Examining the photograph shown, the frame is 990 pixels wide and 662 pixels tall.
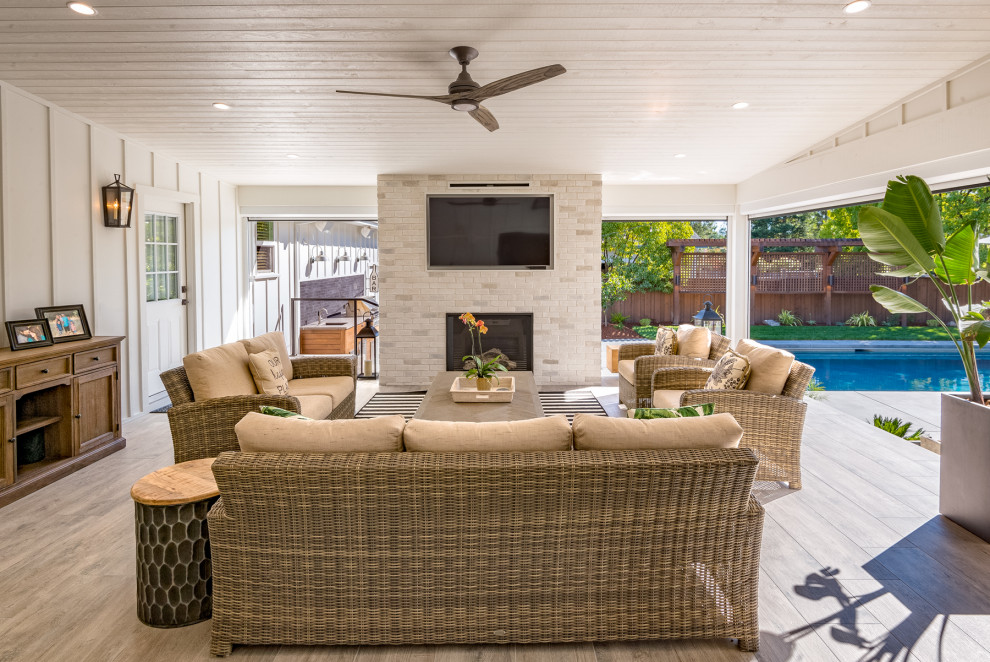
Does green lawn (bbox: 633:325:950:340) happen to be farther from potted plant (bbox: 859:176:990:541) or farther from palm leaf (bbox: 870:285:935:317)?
potted plant (bbox: 859:176:990:541)

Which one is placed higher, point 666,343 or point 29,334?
point 29,334

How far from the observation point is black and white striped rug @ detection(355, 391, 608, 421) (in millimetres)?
6012

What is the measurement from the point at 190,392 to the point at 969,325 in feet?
13.8

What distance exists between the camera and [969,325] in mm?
3078

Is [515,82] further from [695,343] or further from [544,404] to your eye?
[544,404]

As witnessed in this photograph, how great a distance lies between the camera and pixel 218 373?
387 cm

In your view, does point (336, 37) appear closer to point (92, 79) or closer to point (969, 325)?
point (92, 79)

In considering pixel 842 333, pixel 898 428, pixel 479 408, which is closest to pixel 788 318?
pixel 842 333

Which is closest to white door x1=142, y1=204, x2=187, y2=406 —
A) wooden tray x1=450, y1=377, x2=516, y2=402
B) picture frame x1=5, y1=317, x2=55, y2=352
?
picture frame x1=5, y1=317, x2=55, y2=352

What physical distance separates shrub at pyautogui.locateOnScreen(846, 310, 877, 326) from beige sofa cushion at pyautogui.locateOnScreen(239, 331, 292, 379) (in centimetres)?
839

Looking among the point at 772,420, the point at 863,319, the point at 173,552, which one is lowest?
the point at 173,552

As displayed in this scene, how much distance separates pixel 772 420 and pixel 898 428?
8.08ft

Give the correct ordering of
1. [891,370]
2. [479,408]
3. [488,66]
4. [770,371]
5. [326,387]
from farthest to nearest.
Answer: [891,370], [326,387], [479,408], [770,371], [488,66]

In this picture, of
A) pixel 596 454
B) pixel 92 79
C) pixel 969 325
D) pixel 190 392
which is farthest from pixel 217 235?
pixel 969 325
